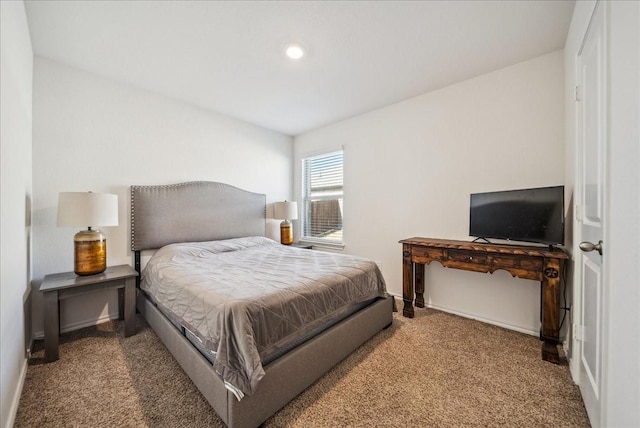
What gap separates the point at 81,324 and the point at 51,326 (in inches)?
27.8

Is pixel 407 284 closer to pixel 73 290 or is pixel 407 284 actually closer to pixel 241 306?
pixel 241 306

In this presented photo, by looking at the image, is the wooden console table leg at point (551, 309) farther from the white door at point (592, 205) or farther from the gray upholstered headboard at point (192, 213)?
the gray upholstered headboard at point (192, 213)

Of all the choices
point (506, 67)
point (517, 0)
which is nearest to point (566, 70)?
point (506, 67)

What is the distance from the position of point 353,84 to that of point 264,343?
2669 mm

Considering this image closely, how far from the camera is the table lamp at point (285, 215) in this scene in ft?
12.8

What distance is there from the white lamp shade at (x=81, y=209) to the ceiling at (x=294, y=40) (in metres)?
1.28

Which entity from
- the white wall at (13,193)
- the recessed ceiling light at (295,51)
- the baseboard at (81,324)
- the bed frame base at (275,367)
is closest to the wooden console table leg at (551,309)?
the bed frame base at (275,367)

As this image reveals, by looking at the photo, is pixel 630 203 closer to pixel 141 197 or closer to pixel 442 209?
pixel 442 209

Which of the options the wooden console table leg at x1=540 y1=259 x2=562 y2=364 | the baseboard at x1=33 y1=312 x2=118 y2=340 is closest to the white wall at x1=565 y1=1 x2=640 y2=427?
the wooden console table leg at x1=540 y1=259 x2=562 y2=364

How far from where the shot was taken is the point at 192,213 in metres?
3.12

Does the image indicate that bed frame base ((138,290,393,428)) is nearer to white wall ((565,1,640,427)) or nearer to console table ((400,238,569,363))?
console table ((400,238,569,363))

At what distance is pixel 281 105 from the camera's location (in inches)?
129

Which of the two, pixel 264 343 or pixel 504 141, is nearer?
pixel 264 343

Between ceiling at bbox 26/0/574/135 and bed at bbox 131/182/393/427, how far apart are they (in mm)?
1298
